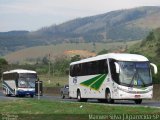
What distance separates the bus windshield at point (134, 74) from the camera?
33344mm

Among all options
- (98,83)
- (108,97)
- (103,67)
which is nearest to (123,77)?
(108,97)

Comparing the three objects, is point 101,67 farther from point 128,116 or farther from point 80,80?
point 128,116

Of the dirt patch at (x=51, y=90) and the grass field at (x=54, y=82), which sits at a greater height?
the grass field at (x=54, y=82)

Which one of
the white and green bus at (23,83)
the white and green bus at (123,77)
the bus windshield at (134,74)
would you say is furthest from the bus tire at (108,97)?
the white and green bus at (23,83)

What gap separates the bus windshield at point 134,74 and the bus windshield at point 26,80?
28.2m

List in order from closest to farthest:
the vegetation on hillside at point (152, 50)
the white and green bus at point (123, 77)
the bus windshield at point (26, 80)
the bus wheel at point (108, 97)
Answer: the white and green bus at point (123, 77) → the bus wheel at point (108, 97) → the bus windshield at point (26, 80) → the vegetation on hillside at point (152, 50)

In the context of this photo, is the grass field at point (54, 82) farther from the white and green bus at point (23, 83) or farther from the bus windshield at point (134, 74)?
the bus windshield at point (134, 74)

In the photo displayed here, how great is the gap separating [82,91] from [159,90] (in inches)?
433

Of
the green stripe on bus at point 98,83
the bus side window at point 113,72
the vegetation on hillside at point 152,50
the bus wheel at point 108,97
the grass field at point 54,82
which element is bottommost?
the bus wheel at point 108,97

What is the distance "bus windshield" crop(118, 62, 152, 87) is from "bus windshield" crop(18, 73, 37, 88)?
92.5 feet

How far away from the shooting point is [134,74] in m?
33.5

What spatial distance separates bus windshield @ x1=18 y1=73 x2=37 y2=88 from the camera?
60156mm

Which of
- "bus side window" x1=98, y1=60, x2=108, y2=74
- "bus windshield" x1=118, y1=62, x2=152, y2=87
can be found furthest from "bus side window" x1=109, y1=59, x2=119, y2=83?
"bus side window" x1=98, y1=60, x2=108, y2=74

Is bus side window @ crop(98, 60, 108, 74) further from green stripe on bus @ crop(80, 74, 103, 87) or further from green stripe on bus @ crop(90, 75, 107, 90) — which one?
green stripe on bus @ crop(80, 74, 103, 87)
